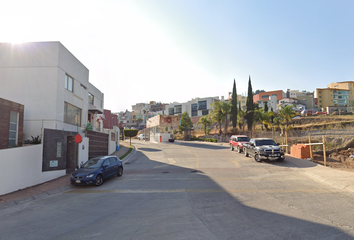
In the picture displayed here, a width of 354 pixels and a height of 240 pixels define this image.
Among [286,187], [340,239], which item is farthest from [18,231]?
[286,187]

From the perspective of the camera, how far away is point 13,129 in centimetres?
1460

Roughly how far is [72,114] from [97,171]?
1078cm

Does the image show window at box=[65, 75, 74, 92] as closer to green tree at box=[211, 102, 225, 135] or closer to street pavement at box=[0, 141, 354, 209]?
street pavement at box=[0, 141, 354, 209]

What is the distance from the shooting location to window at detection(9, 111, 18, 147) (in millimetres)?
14383

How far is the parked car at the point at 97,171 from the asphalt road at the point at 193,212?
0.54 metres

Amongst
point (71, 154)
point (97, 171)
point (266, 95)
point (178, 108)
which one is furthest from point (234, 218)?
point (266, 95)

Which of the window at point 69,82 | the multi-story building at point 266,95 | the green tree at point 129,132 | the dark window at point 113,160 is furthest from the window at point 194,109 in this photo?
the dark window at point 113,160

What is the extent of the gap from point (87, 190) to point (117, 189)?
5.61ft

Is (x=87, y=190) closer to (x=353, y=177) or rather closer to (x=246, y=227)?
(x=246, y=227)

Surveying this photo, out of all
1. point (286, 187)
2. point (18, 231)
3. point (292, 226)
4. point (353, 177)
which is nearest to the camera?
point (292, 226)

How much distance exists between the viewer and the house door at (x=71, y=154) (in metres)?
18.1

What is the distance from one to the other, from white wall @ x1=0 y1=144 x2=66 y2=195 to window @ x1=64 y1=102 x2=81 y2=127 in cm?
651

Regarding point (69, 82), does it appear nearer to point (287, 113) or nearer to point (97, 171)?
point (97, 171)

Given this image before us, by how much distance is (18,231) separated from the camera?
266 inches
